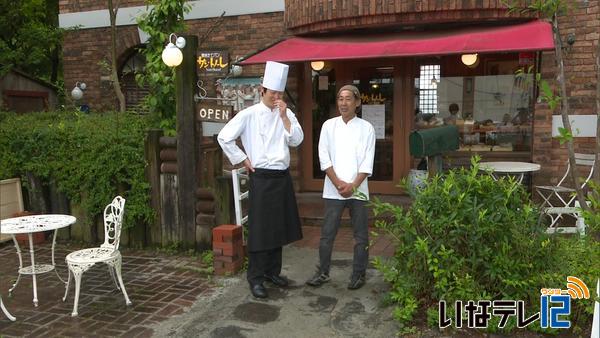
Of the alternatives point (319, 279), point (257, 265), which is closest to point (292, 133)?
point (257, 265)

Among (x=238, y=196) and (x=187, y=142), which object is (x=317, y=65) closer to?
(x=187, y=142)

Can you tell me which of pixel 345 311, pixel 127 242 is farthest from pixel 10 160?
pixel 345 311

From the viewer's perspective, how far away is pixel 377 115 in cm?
826

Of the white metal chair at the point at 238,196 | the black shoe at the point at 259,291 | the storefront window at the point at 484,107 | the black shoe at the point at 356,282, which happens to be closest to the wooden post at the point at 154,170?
the white metal chair at the point at 238,196

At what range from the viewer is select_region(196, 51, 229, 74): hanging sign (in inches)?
343

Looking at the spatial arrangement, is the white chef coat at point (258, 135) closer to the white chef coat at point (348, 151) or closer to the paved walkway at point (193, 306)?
the white chef coat at point (348, 151)

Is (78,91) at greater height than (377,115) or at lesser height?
greater

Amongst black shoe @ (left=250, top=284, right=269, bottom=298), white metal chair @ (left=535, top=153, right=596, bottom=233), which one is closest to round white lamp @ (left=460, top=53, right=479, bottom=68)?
white metal chair @ (left=535, top=153, right=596, bottom=233)

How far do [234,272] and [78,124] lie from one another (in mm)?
3044

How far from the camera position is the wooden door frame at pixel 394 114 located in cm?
805

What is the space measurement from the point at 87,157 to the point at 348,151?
3482 millimetres

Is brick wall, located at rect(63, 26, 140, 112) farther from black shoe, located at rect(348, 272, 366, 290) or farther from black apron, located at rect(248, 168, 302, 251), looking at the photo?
black shoe, located at rect(348, 272, 366, 290)

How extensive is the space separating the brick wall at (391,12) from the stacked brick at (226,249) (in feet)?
11.3

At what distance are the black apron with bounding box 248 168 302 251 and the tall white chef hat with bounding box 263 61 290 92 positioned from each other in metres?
0.73
